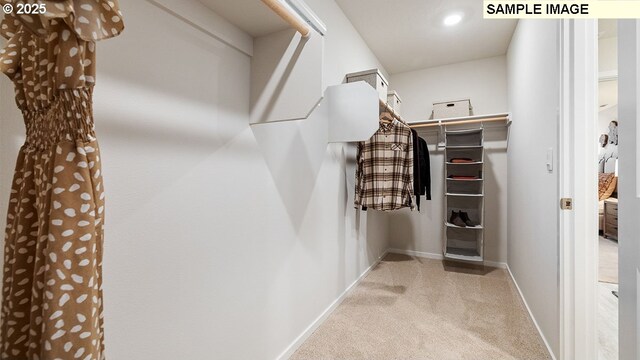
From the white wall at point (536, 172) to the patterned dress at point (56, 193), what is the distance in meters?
1.93

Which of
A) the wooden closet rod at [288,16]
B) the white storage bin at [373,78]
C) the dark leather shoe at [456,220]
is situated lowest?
the dark leather shoe at [456,220]

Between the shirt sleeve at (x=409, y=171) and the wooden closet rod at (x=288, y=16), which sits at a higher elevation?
A: the wooden closet rod at (x=288, y=16)

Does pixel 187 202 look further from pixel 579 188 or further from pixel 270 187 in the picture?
pixel 579 188

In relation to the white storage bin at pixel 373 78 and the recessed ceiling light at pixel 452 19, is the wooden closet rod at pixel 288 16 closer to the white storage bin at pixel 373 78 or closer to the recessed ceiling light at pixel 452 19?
the white storage bin at pixel 373 78

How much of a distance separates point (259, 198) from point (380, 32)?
2.31 meters

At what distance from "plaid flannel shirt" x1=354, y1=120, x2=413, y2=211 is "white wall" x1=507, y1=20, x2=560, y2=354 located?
907 millimetres

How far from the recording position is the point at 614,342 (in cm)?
166

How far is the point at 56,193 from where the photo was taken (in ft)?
1.52

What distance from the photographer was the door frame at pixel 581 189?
1.28 meters

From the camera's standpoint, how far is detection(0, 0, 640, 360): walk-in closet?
50cm

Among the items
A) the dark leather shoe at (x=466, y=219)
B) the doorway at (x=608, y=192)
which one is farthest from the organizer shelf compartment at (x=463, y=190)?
the doorway at (x=608, y=192)

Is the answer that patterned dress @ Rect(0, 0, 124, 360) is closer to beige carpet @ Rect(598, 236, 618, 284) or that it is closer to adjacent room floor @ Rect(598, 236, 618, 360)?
adjacent room floor @ Rect(598, 236, 618, 360)

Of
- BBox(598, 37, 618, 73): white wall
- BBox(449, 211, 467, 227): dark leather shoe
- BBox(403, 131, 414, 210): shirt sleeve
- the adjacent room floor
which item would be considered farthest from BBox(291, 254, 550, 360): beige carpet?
BBox(598, 37, 618, 73): white wall

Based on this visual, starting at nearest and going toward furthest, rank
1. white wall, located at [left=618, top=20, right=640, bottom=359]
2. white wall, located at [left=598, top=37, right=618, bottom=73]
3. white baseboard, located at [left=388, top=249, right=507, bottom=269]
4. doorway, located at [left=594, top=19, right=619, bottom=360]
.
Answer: white wall, located at [left=618, top=20, right=640, bottom=359]
doorway, located at [left=594, top=19, right=619, bottom=360]
white wall, located at [left=598, top=37, right=618, bottom=73]
white baseboard, located at [left=388, top=249, right=507, bottom=269]
